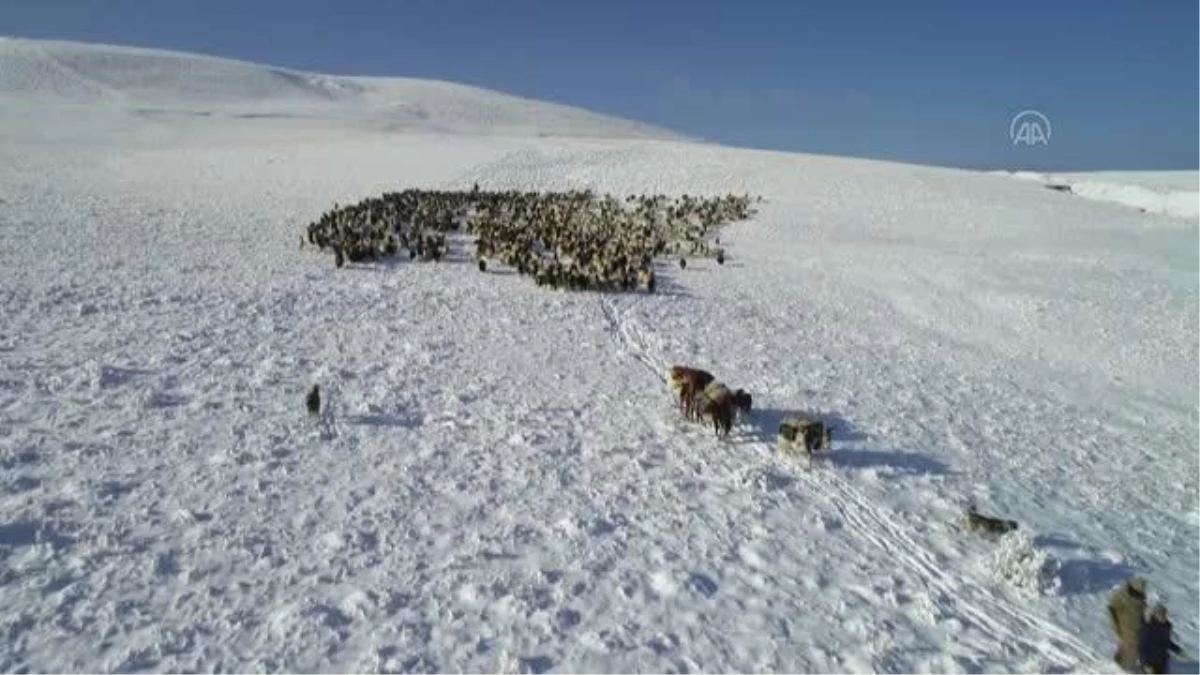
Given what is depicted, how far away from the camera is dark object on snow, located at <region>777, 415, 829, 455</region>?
1365 cm

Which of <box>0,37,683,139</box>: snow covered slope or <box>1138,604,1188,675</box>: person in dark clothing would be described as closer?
<box>1138,604,1188,675</box>: person in dark clothing

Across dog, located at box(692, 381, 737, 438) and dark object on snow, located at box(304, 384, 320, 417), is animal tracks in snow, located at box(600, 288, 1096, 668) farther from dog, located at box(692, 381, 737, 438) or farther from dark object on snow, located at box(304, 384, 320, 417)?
dark object on snow, located at box(304, 384, 320, 417)

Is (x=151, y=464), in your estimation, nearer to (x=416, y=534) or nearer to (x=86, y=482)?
(x=86, y=482)

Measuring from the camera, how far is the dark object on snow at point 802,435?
13648mm

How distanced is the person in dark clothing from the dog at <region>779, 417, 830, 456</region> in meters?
5.59

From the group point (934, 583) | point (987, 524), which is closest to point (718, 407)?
point (987, 524)

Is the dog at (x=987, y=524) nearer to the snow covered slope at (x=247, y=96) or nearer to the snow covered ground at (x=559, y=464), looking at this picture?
the snow covered ground at (x=559, y=464)

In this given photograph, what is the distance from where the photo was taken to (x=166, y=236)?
28438 mm

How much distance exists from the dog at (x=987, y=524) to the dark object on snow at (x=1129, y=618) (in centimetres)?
246

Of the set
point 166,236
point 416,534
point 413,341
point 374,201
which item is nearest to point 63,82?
point 374,201

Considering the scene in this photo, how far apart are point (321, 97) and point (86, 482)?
5174 inches

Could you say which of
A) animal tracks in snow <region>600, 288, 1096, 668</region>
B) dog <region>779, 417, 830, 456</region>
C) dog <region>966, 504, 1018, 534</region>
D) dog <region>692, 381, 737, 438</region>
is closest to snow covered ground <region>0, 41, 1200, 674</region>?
animal tracks in snow <region>600, 288, 1096, 668</region>

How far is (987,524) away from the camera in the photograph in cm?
1151

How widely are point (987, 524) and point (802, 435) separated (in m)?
3.07
